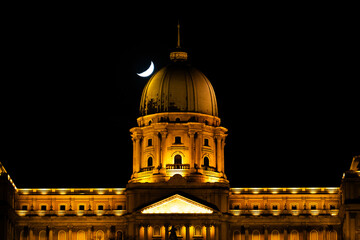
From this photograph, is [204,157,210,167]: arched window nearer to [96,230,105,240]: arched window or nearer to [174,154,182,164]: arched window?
[174,154,182,164]: arched window

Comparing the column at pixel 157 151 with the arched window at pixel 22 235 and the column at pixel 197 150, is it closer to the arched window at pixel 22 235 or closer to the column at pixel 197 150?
the column at pixel 197 150

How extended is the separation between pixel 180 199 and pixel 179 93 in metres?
19.8

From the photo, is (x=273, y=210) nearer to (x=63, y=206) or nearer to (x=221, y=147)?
(x=221, y=147)

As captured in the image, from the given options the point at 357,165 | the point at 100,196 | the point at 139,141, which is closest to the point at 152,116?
the point at 139,141

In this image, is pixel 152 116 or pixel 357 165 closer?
pixel 357 165

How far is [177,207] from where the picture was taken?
158 meters

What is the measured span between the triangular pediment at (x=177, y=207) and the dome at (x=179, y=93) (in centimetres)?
1779

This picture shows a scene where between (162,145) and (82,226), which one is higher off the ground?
(162,145)

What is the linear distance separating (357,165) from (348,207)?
779 cm

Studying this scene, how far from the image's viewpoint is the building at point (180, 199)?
156 metres

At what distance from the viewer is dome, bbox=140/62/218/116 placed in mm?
170125

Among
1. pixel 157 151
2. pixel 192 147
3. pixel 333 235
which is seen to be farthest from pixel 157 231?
pixel 333 235

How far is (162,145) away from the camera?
16775 cm

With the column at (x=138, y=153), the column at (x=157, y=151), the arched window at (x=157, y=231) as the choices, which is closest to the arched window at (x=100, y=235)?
the arched window at (x=157, y=231)
